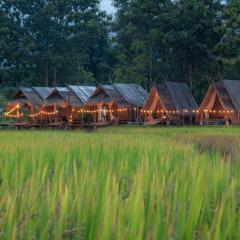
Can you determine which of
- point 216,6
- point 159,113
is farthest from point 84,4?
point 159,113

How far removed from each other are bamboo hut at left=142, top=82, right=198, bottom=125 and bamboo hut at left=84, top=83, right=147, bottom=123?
1438 millimetres

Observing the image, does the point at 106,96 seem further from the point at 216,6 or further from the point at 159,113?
the point at 216,6

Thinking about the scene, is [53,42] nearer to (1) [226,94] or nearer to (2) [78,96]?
(2) [78,96]

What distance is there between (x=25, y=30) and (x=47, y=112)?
16437mm

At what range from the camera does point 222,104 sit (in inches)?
1300

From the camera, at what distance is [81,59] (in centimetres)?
5288

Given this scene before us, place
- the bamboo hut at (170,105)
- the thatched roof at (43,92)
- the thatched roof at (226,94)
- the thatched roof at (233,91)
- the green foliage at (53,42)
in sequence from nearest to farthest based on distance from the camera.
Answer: the thatched roof at (233,91) < the thatched roof at (226,94) < the bamboo hut at (170,105) < the thatched roof at (43,92) < the green foliage at (53,42)

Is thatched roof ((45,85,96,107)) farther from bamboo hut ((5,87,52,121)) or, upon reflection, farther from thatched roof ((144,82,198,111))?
thatched roof ((144,82,198,111))

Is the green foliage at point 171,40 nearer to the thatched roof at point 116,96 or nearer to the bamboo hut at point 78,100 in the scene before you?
the thatched roof at point 116,96

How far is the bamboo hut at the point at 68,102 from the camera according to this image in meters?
39.1

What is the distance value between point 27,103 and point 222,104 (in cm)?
1547

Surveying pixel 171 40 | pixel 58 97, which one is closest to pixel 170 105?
pixel 171 40

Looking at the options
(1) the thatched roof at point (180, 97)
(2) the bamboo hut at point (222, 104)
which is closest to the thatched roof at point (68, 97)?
(1) the thatched roof at point (180, 97)

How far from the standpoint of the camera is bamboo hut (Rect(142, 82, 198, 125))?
35969 millimetres
